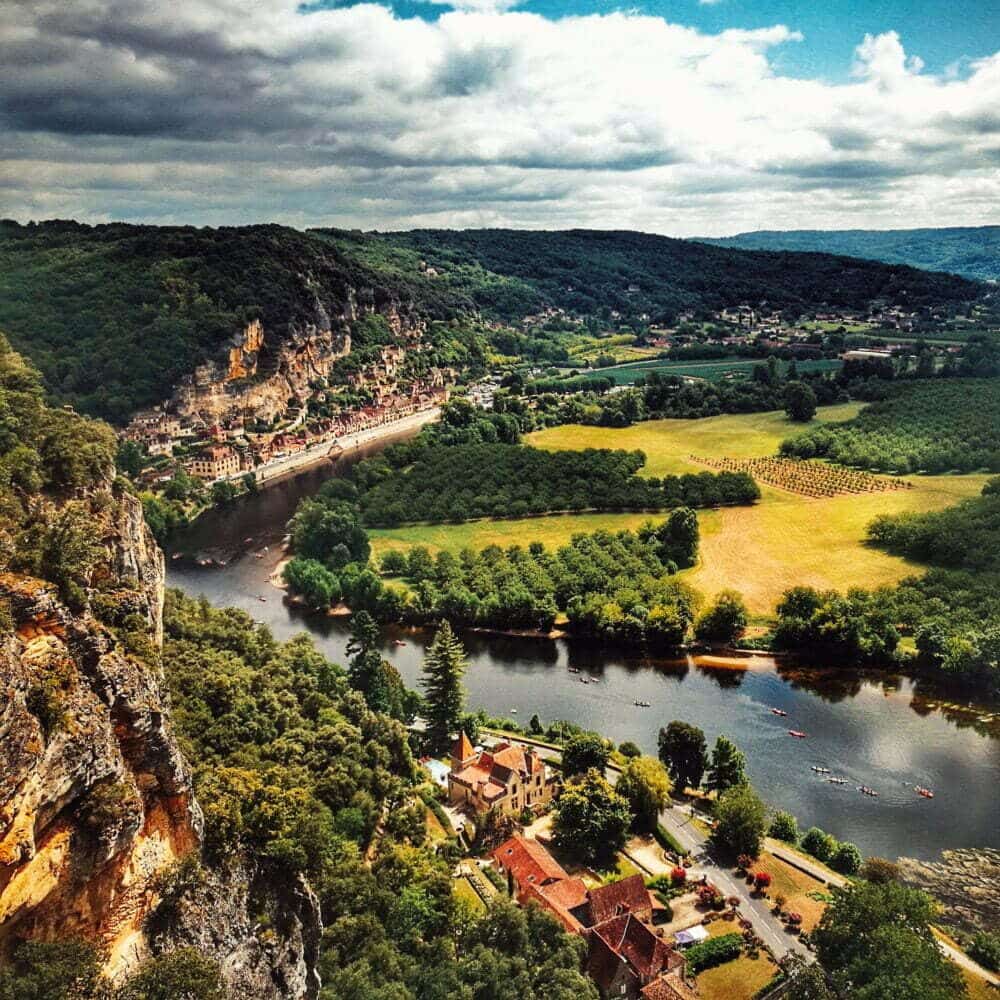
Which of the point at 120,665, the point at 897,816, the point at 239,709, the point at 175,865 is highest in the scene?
the point at 120,665

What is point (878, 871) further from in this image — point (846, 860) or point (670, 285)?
point (670, 285)

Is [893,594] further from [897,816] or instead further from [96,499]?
[96,499]

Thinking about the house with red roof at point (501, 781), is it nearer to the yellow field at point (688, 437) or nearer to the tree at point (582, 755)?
the tree at point (582, 755)

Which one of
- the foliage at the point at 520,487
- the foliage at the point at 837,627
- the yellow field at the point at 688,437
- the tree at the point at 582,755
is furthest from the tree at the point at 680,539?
the tree at the point at 582,755

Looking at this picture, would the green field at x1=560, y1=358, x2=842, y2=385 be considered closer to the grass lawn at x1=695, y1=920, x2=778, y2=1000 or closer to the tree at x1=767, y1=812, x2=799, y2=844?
the tree at x1=767, y1=812, x2=799, y2=844

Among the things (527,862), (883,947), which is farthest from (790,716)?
(883,947)

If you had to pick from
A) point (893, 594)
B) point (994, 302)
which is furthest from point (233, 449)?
point (994, 302)
